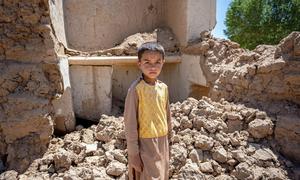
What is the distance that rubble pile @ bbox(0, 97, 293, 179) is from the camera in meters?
2.52

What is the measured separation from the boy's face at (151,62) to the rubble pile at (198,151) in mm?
749

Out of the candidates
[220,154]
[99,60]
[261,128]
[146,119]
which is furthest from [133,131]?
[99,60]

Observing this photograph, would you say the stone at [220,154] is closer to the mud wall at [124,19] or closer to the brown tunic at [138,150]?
the brown tunic at [138,150]

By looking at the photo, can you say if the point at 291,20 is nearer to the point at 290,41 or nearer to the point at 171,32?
the point at 171,32

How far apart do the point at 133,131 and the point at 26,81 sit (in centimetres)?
170

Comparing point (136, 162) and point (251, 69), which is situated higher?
A: point (251, 69)

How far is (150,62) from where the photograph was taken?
6.06 ft

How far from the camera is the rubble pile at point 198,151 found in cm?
252

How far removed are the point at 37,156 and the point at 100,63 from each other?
1.55 metres

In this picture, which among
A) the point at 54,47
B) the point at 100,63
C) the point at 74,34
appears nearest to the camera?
the point at 54,47

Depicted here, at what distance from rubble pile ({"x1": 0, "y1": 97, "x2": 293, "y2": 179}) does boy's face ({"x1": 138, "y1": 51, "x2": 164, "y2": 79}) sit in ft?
2.46

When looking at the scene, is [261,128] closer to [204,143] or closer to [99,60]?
[204,143]


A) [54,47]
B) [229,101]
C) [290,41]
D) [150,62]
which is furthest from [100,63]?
[290,41]

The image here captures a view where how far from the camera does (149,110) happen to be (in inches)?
75.1
